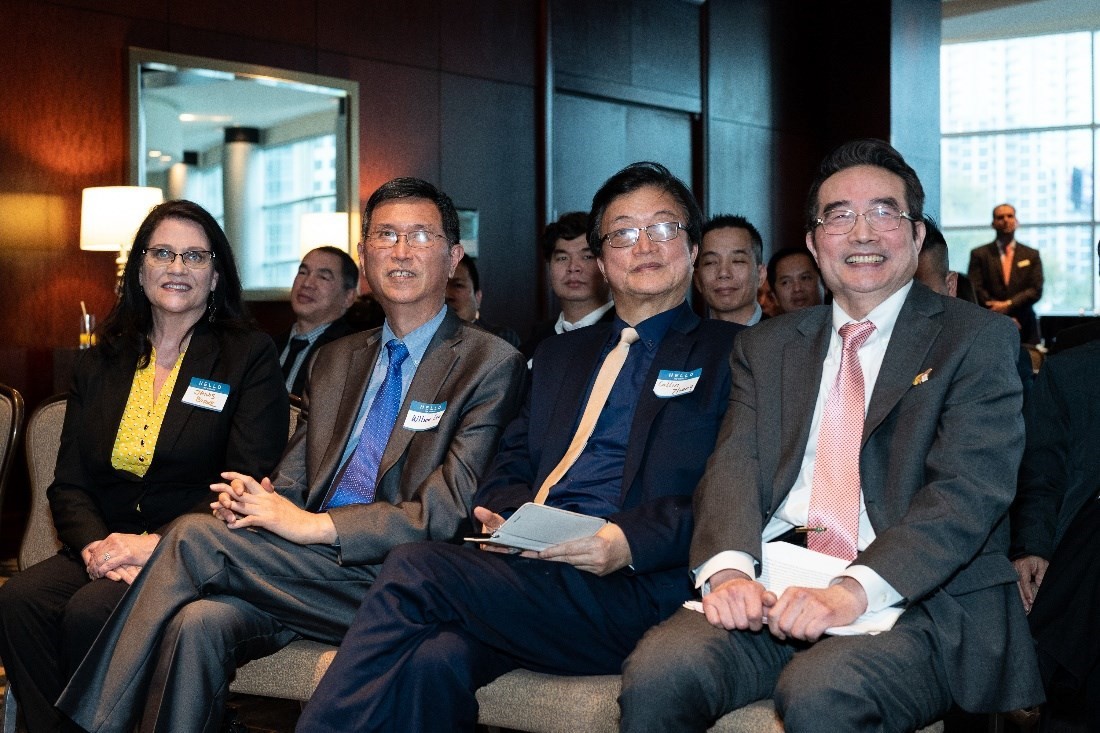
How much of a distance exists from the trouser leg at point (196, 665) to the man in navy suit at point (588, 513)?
1.00 feet

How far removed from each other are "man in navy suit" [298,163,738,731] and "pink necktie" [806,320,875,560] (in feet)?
0.90

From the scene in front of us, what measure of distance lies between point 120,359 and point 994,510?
7.28ft

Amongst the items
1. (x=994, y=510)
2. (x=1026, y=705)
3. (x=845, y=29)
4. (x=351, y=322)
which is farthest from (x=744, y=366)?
(x=845, y=29)

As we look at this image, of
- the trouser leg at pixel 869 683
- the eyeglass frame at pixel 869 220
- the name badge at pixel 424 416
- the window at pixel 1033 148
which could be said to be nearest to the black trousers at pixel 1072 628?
the trouser leg at pixel 869 683

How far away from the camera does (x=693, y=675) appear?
2035 millimetres

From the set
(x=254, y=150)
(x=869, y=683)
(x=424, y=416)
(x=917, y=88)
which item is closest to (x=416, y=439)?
(x=424, y=416)

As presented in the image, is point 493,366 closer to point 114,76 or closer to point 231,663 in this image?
point 231,663

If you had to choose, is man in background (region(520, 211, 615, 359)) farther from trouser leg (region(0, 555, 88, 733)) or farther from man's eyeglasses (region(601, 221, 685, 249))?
trouser leg (region(0, 555, 88, 733))

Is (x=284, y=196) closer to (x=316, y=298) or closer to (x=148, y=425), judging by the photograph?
(x=316, y=298)

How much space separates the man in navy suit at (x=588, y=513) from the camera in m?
2.21

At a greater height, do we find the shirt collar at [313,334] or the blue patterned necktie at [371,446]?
the shirt collar at [313,334]

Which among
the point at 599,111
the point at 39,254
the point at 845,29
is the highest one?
the point at 845,29

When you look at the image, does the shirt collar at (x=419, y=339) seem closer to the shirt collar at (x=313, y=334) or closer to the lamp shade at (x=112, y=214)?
the shirt collar at (x=313, y=334)

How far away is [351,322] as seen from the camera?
5.09 m
